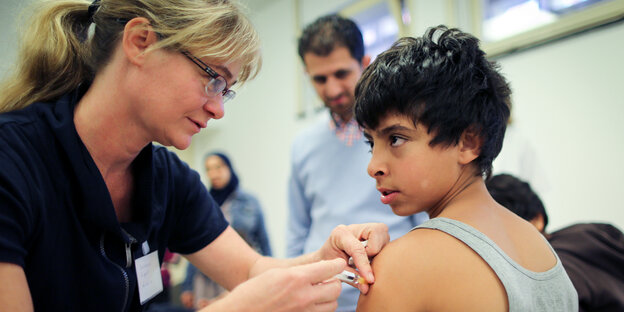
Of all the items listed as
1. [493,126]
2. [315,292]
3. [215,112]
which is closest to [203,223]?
[215,112]

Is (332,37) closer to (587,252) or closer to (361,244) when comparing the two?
(361,244)

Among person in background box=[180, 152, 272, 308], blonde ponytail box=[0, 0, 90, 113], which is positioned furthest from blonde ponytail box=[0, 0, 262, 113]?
person in background box=[180, 152, 272, 308]

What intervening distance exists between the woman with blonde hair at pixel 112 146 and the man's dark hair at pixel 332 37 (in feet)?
1.82

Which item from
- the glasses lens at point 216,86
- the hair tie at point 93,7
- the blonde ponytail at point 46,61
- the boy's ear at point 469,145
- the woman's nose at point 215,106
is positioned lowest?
the boy's ear at point 469,145

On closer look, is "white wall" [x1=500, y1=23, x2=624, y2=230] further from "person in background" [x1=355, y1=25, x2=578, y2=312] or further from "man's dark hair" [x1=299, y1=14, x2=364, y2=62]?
"person in background" [x1=355, y1=25, x2=578, y2=312]

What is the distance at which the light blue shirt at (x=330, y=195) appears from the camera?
1437mm

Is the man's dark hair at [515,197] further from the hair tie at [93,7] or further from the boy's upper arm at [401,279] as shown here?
the hair tie at [93,7]

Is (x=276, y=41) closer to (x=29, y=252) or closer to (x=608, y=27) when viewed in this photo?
(x=608, y=27)

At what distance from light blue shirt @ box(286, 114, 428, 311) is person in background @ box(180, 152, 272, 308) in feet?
3.77

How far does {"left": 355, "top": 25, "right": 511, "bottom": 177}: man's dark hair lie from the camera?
83 cm

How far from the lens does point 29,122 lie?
88 cm

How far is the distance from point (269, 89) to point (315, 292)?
14.5 ft

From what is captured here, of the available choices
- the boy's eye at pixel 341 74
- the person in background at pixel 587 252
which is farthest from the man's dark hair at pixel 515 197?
the boy's eye at pixel 341 74

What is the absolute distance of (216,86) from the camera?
1030 millimetres
